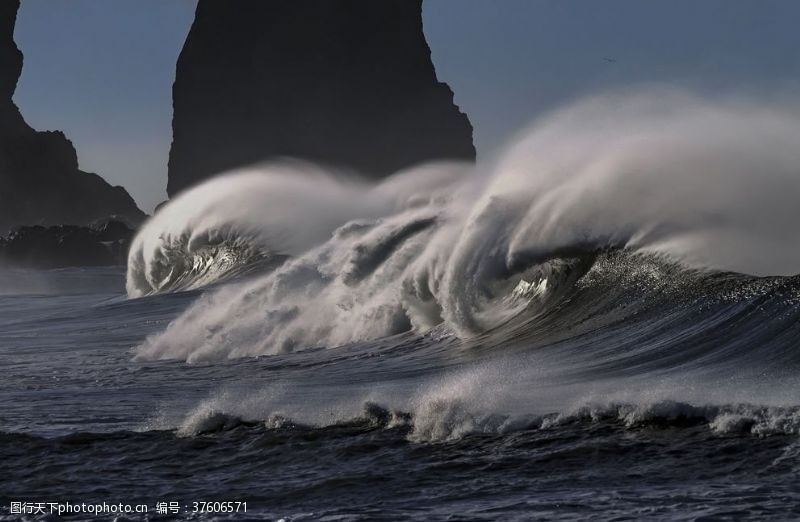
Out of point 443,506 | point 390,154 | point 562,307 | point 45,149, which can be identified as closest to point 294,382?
point 562,307

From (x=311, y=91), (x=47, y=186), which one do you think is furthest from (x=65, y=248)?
(x=47, y=186)

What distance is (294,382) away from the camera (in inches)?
474

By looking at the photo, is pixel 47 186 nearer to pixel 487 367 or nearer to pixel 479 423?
pixel 487 367

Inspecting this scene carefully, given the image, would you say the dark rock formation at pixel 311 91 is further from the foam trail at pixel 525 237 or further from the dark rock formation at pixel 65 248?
the foam trail at pixel 525 237

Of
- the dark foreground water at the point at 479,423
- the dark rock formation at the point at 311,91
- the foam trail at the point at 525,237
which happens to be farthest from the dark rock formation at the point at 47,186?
the dark foreground water at the point at 479,423

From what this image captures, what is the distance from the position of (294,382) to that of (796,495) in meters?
6.55

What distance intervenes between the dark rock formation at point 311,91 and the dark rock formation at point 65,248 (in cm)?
3257

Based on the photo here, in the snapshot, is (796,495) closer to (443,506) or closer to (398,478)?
(443,506)

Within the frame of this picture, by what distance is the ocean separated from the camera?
7125 millimetres

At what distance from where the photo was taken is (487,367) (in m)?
10.9

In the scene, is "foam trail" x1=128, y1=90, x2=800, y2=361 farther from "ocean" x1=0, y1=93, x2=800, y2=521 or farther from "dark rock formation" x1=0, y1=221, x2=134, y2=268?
"dark rock formation" x1=0, y1=221, x2=134, y2=268

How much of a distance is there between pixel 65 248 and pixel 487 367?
8251cm

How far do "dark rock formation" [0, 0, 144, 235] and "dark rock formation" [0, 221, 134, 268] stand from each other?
61472 millimetres

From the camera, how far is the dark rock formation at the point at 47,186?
15925cm
